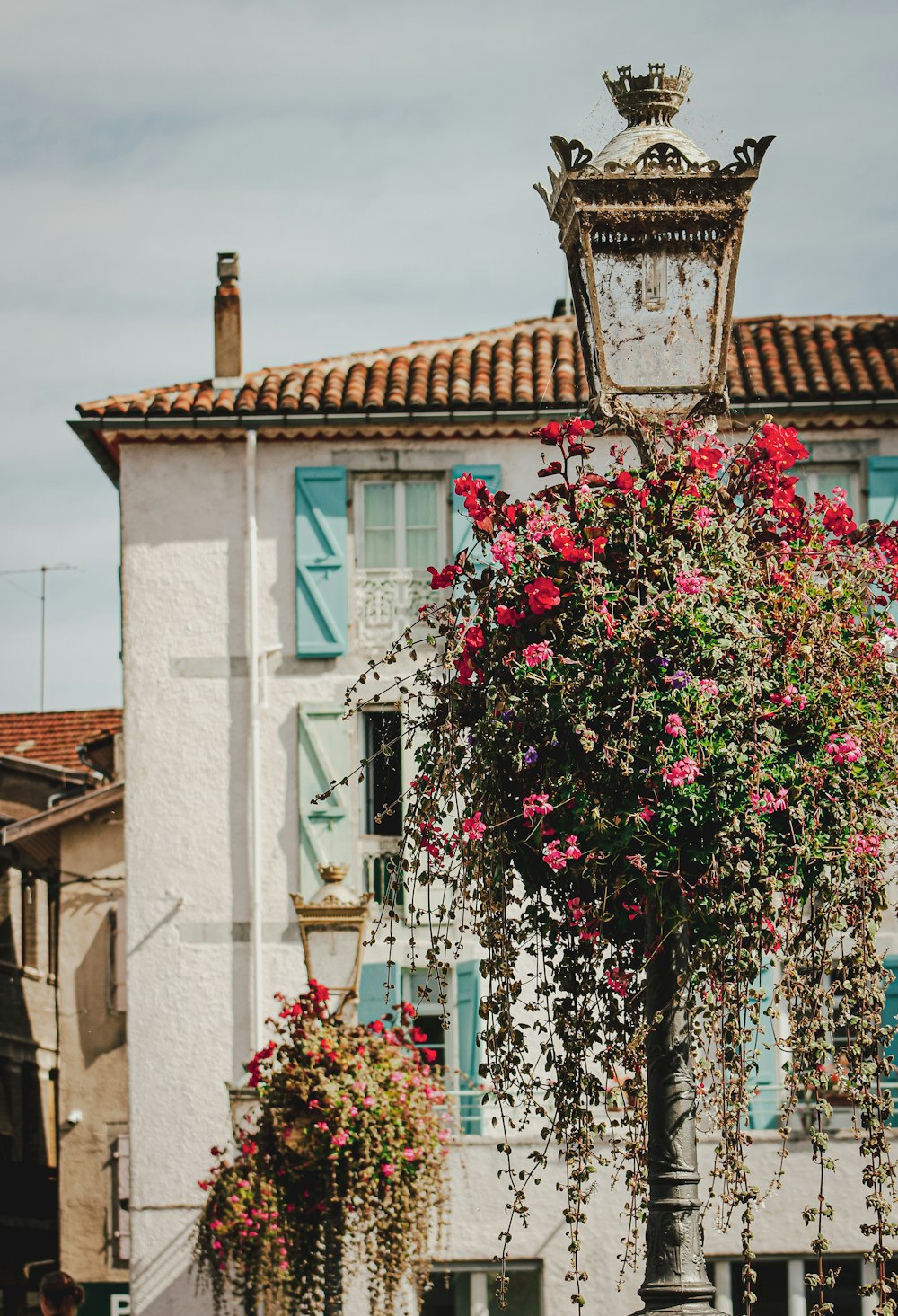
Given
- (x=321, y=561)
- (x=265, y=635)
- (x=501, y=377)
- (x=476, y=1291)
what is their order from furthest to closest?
(x=501, y=377)
(x=265, y=635)
(x=321, y=561)
(x=476, y=1291)

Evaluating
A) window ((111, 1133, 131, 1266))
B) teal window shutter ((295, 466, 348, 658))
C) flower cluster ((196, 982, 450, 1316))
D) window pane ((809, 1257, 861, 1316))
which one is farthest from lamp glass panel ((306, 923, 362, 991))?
window ((111, 1133, 131, 1266))

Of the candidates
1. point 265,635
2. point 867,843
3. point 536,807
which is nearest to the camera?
point 536,807

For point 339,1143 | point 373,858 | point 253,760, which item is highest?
point 253,760

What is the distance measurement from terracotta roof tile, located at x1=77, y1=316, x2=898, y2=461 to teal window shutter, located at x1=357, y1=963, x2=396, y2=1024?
555cm

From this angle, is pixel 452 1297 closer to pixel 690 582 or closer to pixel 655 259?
pixel 655 259

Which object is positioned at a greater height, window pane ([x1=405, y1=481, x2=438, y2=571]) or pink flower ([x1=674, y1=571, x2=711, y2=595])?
window pane ([x1=405, y1=481, x2=438, y2=571])

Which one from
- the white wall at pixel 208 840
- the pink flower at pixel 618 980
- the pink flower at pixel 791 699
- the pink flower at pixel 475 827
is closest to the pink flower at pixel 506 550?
the pink flower at pixel 475 827

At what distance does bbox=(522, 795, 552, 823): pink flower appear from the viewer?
496cm

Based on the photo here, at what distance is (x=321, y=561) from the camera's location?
2092 cm

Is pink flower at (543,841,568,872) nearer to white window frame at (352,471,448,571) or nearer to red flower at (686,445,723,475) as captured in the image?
red flower at (686,445,723,475)

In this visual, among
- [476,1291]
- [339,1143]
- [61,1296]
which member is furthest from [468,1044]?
[61,1296]

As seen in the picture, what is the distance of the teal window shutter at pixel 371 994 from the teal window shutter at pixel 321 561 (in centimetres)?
315

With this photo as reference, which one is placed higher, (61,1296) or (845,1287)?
(61,1296)

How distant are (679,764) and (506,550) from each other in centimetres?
75
